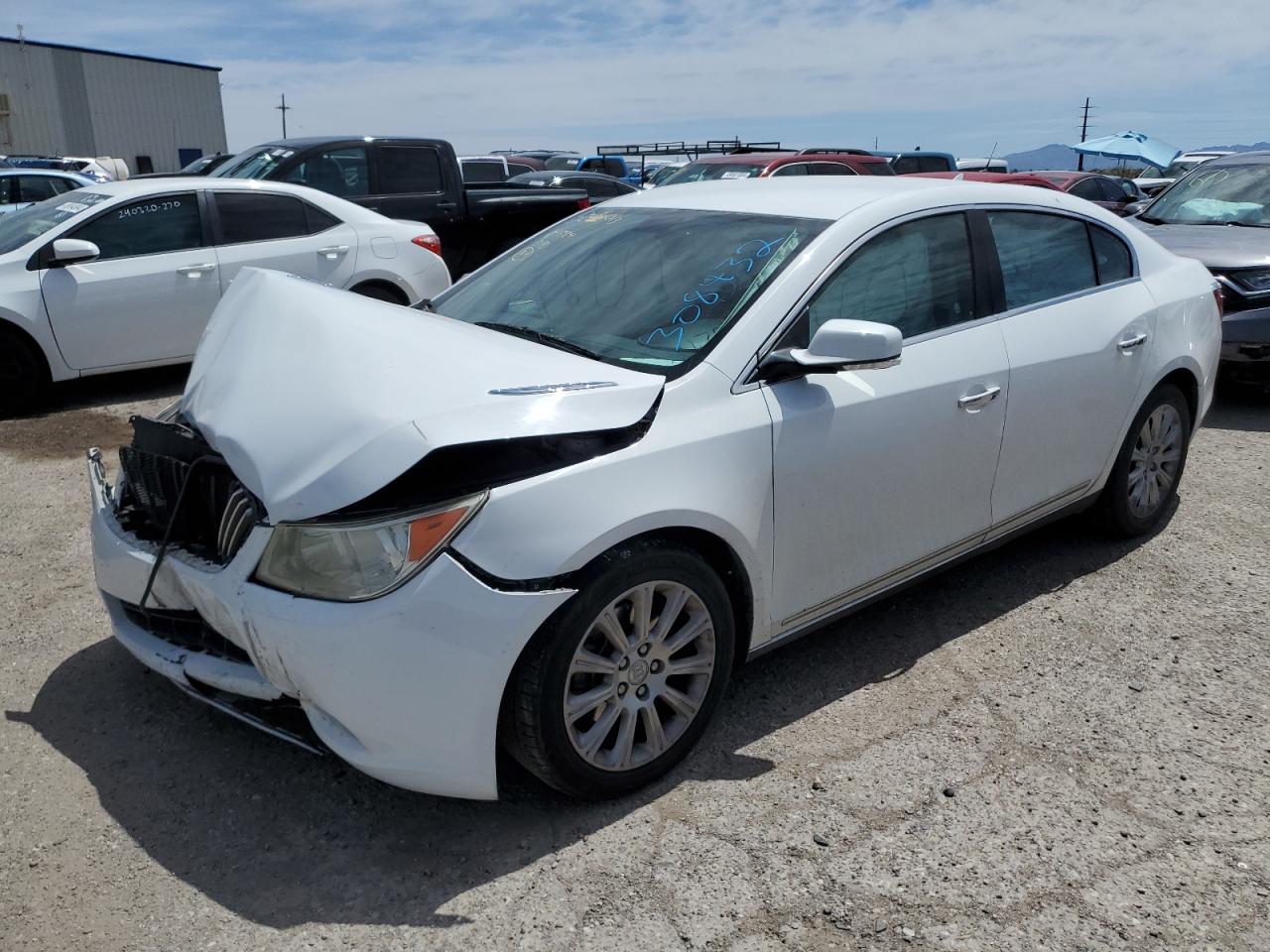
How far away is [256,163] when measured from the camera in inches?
377

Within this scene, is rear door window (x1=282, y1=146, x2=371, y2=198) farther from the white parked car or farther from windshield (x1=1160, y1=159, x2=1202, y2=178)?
windshield (x1=1160, y1=159, x2=1202, y2=178)

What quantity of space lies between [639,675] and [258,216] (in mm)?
6150

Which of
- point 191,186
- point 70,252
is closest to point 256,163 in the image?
point 191,186

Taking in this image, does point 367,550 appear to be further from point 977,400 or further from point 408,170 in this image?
point 408,170

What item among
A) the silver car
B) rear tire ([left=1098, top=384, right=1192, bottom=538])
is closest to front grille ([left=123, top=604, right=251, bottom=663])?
rear tire ([left=1098, top=384, right=1192, bottom=538])

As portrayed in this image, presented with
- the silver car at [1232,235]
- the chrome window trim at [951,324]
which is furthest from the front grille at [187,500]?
the silver car at [1232,235]

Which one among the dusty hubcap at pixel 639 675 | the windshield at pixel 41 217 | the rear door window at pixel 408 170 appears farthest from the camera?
the rear door window at pixel 408 170

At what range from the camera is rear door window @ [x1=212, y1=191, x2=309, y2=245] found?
25.2 ft

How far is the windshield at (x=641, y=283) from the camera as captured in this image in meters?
→ 3.25

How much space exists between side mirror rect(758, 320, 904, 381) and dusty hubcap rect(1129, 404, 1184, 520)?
213 cm

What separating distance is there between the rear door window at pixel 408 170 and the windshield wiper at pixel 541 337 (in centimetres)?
681

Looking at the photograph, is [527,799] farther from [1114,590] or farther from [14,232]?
[14,232]

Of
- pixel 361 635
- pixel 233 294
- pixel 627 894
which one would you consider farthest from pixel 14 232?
pixel 627 894

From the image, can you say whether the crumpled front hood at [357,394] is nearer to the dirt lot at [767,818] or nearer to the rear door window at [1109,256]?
the dirt lot at [767,818]
